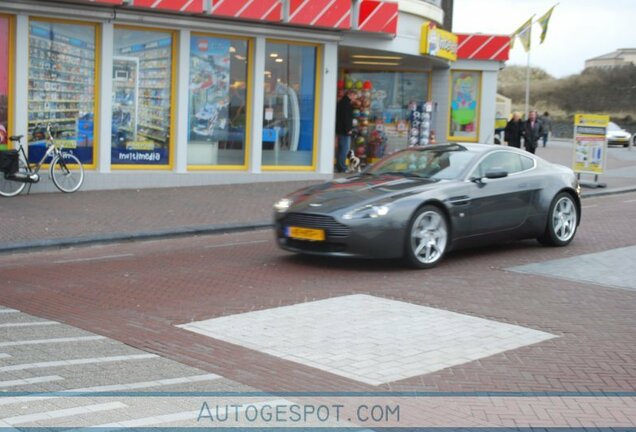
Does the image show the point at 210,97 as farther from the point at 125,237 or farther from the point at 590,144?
the point at 590,144

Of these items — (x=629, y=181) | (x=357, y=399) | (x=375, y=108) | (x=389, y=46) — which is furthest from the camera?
(x=375, y=108)

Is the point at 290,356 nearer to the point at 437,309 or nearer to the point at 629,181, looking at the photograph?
the point at 437,309

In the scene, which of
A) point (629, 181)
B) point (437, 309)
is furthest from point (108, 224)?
point (629, 181)

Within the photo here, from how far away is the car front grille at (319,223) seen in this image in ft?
33.1

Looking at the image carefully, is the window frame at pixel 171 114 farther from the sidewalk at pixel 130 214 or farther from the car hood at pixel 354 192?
the car hood at pixel 354 192

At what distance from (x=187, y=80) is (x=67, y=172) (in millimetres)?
3443

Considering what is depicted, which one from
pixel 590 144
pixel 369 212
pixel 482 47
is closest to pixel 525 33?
pixel 482 47

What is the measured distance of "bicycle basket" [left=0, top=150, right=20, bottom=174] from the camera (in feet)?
Answer: 53.1

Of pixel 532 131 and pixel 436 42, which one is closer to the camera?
pixel 436 42

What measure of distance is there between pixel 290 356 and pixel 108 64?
12.9 metres

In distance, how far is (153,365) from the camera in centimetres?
638

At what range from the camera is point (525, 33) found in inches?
1366

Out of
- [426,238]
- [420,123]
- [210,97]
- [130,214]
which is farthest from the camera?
[420,123]

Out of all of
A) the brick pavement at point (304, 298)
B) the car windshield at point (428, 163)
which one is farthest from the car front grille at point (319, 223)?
the car windshield at point (428, 163)
